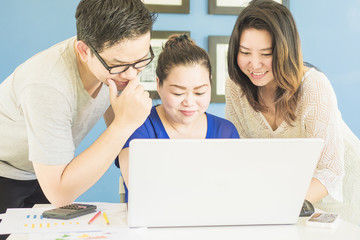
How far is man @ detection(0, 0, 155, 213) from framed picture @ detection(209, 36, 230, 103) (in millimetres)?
1648

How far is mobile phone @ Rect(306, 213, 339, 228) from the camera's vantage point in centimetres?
124

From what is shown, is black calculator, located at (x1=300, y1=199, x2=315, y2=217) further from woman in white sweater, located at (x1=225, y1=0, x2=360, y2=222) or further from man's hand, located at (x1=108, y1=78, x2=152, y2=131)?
man's hand, located at (x1=108, y1=78, x2=152, y2=131)

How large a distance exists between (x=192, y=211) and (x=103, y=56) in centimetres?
53

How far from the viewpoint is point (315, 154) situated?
1.12m

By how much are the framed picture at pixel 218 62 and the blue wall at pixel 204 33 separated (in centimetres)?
5

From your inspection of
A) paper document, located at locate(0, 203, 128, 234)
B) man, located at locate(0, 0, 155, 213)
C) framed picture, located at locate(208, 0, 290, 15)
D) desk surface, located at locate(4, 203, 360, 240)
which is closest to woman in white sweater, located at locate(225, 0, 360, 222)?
desk surface, located at locate(4, 203, 360, 240)

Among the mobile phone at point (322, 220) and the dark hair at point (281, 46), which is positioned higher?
the dark hair at point (281, 46)

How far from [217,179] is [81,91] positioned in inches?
23.0

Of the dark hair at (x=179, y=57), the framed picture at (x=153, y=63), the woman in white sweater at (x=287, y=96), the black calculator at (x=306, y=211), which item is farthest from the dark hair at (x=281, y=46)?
the framed picture at (x=153, y=63)

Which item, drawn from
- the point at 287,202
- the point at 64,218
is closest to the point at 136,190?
the point at 64,218

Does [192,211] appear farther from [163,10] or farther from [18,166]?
[163,10]

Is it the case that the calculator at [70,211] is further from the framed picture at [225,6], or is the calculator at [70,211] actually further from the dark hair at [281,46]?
the framed picture at [225,6]

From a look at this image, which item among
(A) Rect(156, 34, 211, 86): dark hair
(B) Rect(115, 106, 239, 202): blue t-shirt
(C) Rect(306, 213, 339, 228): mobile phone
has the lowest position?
(C) Rect(306, 213, 339, 228): mobile phone

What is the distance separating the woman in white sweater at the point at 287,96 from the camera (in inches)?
62.6
